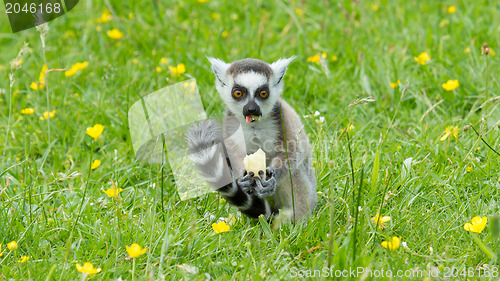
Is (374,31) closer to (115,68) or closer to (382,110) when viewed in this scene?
(382,110)

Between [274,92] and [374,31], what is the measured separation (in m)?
2.76

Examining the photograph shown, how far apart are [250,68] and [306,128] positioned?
3.96ft

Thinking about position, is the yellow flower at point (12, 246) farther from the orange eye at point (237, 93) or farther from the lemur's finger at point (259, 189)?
the orange eye at point (237, 93)

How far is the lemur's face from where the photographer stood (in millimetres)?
3199

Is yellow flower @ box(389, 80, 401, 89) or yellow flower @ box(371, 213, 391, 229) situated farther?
yellow flower @ box(389, 80, 401, 89)

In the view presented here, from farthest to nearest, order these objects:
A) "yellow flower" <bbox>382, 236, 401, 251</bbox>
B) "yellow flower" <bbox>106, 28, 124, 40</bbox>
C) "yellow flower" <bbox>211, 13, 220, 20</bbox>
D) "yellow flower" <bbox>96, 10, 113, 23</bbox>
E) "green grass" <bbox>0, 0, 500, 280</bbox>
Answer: "yellow flower" <bbox>211, 13, 220, 20</bbox>
"yellow flower" <bbox>96, 10, 113, 23</bbox>
"yellow flower" <bbox>106, 28, 124, 40</bbox>
"green grass" <bbox>0, 0, 500, 280</bbox>
"yellow flower" <bbox>382, 236, 401, 251</bbox>

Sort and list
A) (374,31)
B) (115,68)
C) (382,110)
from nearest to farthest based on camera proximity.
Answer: (382,110), (115,68), (374,31)

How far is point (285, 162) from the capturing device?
3180 millimetres

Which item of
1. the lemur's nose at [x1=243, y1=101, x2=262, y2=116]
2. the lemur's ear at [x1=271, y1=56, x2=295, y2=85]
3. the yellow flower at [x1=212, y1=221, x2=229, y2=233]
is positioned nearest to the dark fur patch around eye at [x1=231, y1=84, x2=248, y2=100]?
the lemur's nose at [x1=243, y1=101, x2=262, y2=116]

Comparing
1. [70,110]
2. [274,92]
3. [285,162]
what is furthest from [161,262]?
[70,110]

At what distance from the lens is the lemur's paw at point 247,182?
2934 millimetres

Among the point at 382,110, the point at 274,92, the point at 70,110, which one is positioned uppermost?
the point at 274,92

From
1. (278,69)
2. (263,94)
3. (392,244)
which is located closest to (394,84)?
(278,69)

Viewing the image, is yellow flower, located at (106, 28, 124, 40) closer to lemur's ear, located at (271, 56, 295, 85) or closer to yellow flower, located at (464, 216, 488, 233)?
lemur's ear, located at (271, 56, 295, 85)
